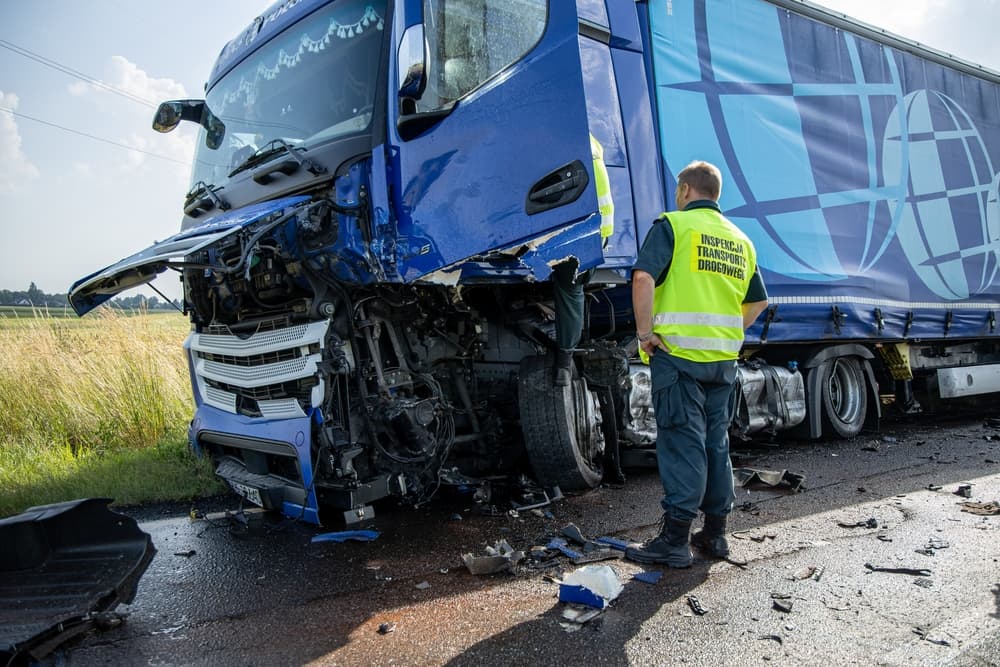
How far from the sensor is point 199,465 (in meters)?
5.26

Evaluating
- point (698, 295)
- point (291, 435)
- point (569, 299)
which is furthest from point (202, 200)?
point (698, 295)

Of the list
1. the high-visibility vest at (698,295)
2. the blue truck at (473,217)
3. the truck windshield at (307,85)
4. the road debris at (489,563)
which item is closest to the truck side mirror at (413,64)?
the blue truck at (473,217)

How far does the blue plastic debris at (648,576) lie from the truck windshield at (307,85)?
2.51m

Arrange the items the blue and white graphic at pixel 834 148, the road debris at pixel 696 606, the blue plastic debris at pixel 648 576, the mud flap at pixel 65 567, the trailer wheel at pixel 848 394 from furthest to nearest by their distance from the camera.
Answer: the trailer wheel at pixel 848 394
the blue and white graphic at pixel 834 148
the blue plastic debris at pixel 648 576
the road debris at pixel 696 606
the mud flap at pixel 65 567

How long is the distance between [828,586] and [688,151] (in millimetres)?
2867

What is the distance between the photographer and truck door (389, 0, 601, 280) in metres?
3.24

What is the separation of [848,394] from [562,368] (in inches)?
162

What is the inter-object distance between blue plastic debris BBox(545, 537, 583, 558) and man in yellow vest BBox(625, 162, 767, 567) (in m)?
0.27

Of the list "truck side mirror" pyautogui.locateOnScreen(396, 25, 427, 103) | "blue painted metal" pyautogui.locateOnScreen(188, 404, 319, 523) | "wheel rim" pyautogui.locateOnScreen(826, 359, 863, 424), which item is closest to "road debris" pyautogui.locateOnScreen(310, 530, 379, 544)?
"blue painted metal" pyautogui.locateOnScreen(188, 404, 319, 523)

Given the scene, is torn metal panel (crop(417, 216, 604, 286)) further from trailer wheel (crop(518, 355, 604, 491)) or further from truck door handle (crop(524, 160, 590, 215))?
trailer wheel (crop(518, 355, 604, 491))

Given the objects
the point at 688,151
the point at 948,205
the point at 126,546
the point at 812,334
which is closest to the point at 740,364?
the point at 812,334

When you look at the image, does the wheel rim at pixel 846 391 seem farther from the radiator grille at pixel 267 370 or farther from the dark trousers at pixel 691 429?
the radiator grille at pixel 267 370

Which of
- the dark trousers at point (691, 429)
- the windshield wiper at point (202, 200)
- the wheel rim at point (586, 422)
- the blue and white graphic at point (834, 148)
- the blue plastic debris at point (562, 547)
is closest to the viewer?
the dark trousers at point (691, 429)

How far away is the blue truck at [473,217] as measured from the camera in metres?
3.31
